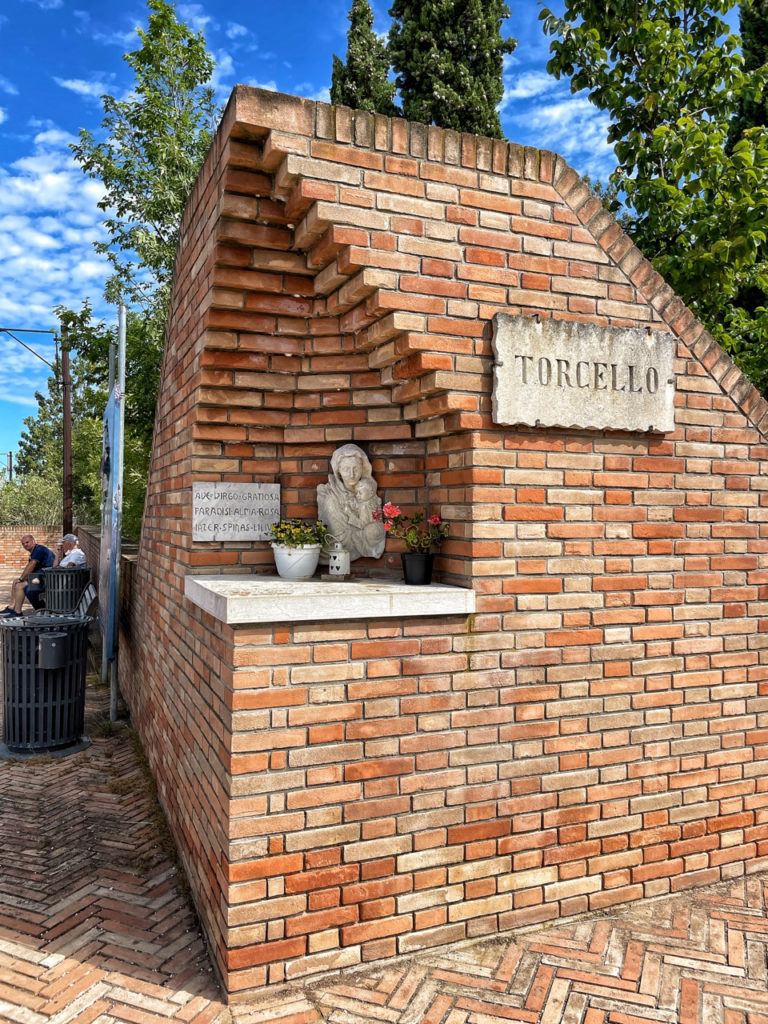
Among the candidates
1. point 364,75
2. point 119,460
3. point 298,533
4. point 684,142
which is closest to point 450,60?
point 364,75

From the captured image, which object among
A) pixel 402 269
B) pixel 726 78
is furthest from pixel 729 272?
pixel 402 269

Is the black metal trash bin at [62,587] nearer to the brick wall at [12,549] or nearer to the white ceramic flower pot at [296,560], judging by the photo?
the white ceramic flower pot at [296,560]

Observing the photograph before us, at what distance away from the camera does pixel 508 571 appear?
3127 millimetres

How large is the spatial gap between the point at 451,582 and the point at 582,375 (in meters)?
1.18

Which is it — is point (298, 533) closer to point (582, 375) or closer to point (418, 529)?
point (418, 529)

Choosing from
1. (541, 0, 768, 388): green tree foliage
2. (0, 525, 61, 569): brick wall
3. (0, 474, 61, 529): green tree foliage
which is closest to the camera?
(541, 0, 768, 388): green tree foliage

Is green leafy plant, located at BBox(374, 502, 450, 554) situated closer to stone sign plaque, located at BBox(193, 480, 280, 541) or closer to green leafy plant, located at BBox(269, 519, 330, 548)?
green leafy plant, located at BBox(269, 519, 330, 548)

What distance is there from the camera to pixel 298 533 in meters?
3.62

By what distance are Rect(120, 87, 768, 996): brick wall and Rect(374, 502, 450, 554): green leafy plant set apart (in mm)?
79

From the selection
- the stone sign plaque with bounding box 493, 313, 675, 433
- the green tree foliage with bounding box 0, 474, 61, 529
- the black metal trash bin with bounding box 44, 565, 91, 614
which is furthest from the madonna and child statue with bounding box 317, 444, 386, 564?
the green tree foliage with bounding box 0, 474, 61, 529

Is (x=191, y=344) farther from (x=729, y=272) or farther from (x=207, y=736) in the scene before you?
(x=729, y=272)

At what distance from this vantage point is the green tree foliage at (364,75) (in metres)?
14.1

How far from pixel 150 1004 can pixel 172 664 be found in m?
2.02

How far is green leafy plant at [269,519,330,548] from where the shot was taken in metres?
3.62
